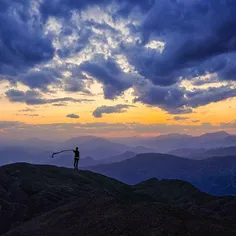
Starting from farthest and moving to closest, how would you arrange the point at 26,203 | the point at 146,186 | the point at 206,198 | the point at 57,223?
1. the point at 146,186
2. the point at 206,198
3. the point at 26,203
4. the point at 57,223

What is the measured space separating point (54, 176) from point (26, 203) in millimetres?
24187

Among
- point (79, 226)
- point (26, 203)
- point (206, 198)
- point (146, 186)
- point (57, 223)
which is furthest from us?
point (146, 186)

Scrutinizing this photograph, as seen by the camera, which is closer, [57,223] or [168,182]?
[57,223]

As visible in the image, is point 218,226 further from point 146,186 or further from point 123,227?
point 146,186

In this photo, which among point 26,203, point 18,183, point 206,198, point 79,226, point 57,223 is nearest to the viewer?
point 79,226

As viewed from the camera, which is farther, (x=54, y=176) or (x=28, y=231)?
(x=54, y=176)

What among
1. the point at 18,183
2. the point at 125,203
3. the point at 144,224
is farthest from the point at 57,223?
the point at 18,183

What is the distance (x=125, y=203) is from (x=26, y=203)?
36.4 metres

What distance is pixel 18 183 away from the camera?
76438 mm

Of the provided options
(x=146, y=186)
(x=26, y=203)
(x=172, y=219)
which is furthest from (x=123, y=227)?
(x=146, y=186)

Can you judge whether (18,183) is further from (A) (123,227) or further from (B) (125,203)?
(A) (123,227)

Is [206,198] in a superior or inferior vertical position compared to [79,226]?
inferior

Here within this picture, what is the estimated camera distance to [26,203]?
6694 centimetres

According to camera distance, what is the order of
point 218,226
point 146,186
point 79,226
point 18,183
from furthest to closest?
point 146,186 → point 18,183 → point 79,226 → point 218,226
